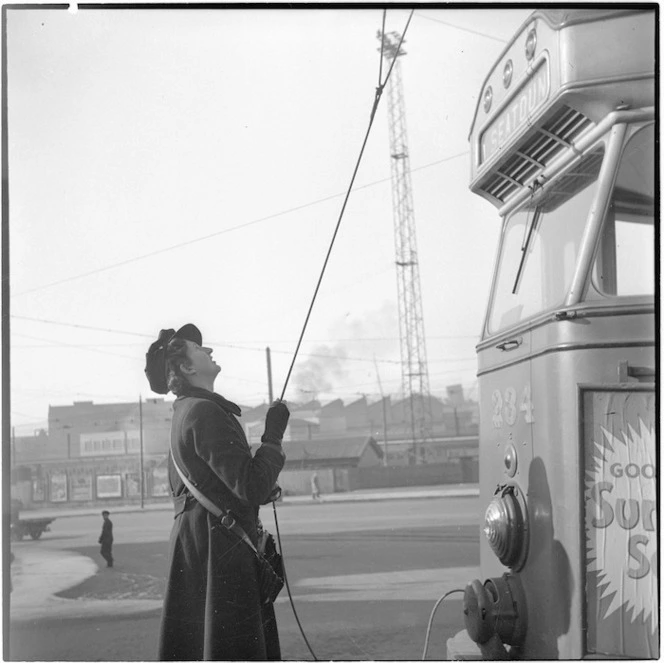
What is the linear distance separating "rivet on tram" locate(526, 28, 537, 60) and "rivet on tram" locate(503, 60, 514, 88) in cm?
16

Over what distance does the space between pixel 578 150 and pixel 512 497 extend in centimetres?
132

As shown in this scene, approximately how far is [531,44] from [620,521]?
5.89ft

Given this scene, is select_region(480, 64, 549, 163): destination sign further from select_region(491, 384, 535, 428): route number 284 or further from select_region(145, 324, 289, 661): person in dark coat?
select_region(145, 324, 289, 661): person in dark coat

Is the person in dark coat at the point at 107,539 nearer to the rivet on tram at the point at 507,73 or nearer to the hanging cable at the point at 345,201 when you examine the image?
the hanging cable at the point at 345,201

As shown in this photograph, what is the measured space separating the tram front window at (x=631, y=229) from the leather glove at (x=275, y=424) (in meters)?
1.34

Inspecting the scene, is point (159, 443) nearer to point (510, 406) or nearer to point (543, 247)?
point (510, 406)

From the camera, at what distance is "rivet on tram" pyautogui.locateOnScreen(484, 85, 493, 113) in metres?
3.52

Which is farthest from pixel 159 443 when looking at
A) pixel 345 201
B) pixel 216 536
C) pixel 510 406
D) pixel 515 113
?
pixel 515 113

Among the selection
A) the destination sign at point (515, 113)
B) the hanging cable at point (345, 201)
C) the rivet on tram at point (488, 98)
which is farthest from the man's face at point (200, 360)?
the rivet on tram at point (488, 98)

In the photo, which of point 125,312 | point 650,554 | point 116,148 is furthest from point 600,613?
point 116,148

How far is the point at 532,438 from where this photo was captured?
3.00m

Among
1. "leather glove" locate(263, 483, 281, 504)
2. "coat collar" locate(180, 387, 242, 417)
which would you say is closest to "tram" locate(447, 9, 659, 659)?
"leather glove" locate(263, 483, 281, 504)

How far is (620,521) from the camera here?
9.18ft

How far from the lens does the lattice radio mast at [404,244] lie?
3603 mm
